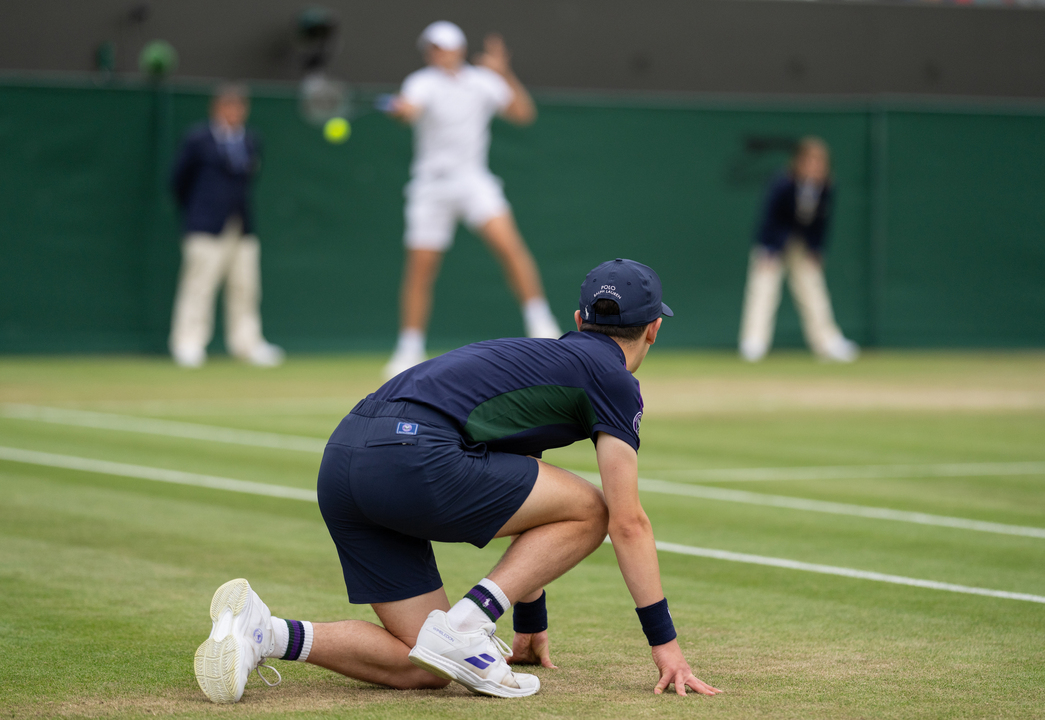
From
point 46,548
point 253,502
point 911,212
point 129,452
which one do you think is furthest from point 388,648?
point 911,212

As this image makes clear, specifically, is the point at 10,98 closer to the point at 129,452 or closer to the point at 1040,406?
the point at 129,452

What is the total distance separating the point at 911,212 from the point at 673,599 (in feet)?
48.0

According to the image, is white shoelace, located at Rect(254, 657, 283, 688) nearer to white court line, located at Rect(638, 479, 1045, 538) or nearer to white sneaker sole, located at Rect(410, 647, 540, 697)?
white sneaker sole, located at Rect(410, 647, 540, 697)

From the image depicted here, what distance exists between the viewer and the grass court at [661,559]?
4641 mm

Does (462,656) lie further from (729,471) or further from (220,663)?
(729,471)

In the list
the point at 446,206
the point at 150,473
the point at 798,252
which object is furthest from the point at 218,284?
the point at 150,473

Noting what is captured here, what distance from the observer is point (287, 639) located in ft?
15.1

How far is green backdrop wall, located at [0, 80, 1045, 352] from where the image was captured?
17.0 m

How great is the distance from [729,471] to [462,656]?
552 centimetres

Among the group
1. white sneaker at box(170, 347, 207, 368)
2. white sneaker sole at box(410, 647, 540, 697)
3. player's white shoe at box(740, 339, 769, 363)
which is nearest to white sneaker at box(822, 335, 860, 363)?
player's white shoe at box(740, 339, 769, 363)

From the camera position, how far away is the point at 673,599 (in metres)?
6.09

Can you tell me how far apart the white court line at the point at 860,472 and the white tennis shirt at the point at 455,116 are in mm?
5792

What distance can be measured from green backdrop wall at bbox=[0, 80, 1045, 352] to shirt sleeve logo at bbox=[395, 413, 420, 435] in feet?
43.5

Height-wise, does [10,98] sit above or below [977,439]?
above
